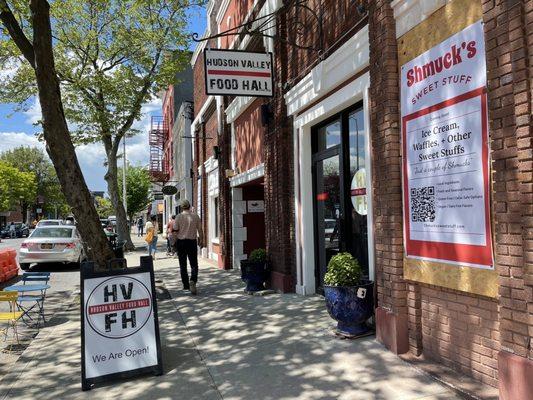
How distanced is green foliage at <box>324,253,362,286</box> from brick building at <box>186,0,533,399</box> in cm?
27

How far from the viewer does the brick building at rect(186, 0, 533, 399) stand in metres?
3.31

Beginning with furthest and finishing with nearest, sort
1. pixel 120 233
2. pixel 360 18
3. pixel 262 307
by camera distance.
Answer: pixel 120 233, pixel 262 307, pixel 360 18

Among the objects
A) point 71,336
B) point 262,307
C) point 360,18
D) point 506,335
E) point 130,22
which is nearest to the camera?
point 506,335

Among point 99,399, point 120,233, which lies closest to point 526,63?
point 99,399

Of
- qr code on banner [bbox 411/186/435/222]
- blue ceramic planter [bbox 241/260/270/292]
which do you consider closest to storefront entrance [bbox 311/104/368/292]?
blue ceramic planter [bbox 241/260/270/292]

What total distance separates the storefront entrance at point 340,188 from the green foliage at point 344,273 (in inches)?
35.3

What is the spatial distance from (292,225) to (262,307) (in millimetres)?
1610

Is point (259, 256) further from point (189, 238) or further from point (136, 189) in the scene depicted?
point (136, 189)

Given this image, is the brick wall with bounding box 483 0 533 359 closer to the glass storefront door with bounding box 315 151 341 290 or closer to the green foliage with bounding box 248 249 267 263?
the glass storefront door with bounding box 315 151 341 290

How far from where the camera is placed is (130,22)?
19.7m

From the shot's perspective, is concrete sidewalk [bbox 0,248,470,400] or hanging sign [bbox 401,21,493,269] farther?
concrete sidewalk [bbox 0,248,470,400]

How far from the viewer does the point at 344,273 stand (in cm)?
530

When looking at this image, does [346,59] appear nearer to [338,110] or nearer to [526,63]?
[338,110]

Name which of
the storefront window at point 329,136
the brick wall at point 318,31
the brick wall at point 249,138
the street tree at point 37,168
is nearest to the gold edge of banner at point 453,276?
the storefront window at point 329,136
